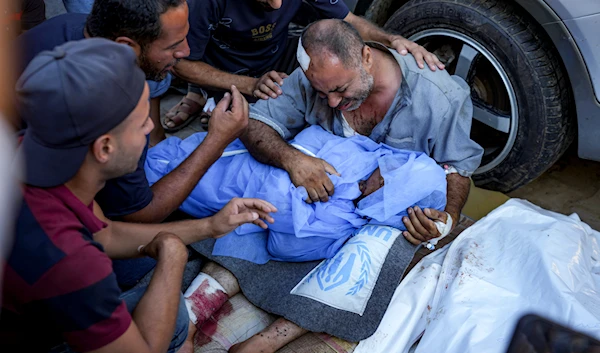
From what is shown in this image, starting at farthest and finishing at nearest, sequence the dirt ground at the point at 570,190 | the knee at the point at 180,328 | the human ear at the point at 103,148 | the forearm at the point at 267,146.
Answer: the dirt ground at the point at 570,190 → the forearm at the point at 267,146 → the knee at the point at 180,328 → the human ear at the point at 103,148

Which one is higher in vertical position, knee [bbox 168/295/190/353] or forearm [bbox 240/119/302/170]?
forearm [bbox 240/119/302/170]

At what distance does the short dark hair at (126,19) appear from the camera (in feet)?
7.64

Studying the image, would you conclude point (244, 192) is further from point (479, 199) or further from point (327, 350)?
point (479, 199)

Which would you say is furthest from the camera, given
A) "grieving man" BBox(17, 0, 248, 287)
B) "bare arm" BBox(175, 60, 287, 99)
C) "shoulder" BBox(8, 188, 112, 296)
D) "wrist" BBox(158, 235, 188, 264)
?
"bare arm" BBox(175, 60, 287, 99)

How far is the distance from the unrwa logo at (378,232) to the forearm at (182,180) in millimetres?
812

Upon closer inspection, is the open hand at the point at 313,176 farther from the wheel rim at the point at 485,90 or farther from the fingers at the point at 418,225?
the wheel rim at the point at 485,90

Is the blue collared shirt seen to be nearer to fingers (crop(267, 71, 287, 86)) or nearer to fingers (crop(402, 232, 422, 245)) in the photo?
fingers (crop(267, 71, 287, 86))

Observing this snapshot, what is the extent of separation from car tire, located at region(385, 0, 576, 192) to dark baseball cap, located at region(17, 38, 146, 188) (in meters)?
2.40

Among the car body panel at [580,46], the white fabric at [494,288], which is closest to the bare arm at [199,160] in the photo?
the white fabric at [494,288]

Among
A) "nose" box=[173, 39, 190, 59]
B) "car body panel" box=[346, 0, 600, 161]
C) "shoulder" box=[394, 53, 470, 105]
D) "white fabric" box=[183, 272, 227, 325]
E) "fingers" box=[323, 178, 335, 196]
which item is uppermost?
"car body panel" box=[346, 0, 600, 161]

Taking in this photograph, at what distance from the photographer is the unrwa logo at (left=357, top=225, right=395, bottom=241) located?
106 inches

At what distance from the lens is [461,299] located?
256 centimetres

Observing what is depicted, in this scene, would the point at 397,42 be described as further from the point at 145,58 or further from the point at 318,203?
the point at 145,58

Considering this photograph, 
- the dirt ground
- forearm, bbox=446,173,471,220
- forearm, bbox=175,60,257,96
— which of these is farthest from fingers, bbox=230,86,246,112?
the dirt ground
